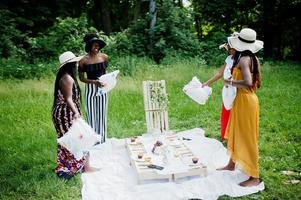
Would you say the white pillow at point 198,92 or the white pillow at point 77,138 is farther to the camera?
the white pillow at point 198,92

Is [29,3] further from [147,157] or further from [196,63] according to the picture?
[147,157]

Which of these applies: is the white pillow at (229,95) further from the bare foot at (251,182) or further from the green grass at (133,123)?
the green grass at (133,123)

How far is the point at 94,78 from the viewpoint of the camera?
7.27 m

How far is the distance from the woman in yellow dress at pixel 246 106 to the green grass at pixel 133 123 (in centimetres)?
43

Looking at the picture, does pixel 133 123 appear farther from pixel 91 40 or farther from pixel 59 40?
pixel 59 40

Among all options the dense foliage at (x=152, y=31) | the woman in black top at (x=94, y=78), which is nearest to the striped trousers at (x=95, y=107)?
the woman in black top at (x=94, y=78)

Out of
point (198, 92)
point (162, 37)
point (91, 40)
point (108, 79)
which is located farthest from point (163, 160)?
point (162, 37)

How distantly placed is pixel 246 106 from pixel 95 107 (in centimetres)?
270

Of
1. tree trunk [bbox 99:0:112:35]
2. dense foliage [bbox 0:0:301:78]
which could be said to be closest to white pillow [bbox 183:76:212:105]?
dense foliage [bbox 0:0:301:78]

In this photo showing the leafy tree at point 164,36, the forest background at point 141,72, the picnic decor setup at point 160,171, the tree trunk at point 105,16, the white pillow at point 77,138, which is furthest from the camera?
the tree trunk at point 105,16

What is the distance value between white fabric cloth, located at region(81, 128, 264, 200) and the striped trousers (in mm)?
550

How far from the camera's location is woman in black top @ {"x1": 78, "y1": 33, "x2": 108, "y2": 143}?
7.02 metres

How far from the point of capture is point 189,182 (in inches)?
239

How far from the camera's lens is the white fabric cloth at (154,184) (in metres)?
5.74
